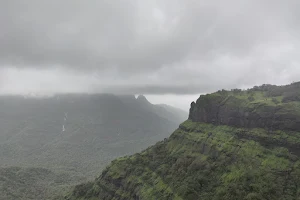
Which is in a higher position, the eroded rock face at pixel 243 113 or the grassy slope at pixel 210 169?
the eroded rock face at pixel 243 113

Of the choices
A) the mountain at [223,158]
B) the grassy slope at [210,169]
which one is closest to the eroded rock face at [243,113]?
the mountain at [223,158]

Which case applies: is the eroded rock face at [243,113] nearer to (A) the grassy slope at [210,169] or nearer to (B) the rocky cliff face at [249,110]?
(B) the rocky cliff face at [249,110]

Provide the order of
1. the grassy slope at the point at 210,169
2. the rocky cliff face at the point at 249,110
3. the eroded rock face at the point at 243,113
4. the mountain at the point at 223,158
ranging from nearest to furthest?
1. the grassy slope at the point at 210,169
2. the mountain at the point at 223,158
3. the eroded rock face at the point at 243,113
4. the rocky cliff face at the point at 249,110

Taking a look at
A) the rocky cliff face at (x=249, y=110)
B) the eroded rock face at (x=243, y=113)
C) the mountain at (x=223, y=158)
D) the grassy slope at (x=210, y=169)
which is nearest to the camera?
the grassy slope at (x=210, y=169)

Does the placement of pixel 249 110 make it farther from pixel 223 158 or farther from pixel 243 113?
pixel 223 158

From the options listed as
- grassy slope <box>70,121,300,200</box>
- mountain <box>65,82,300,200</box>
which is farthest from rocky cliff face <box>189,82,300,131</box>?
grassy slope <box>70,121,300,200</box>

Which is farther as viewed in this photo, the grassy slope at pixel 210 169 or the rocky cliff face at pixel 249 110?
the rocky cliff face at pixel 249 110

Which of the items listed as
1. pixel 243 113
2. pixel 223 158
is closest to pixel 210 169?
pixel 223 158
